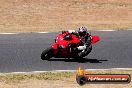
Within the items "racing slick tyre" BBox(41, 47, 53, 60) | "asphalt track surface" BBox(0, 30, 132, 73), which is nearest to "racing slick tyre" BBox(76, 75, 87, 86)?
"asphalt track surface" BBox(0, 30, 132, 73)

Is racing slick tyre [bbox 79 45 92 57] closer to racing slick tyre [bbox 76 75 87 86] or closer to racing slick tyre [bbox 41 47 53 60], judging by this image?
racing slick tyre [bbox 41 47 53 60]

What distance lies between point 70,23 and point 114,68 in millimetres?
10032

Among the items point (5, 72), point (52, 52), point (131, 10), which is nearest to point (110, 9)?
point (131, 10)

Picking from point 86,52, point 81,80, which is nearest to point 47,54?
point 86,52

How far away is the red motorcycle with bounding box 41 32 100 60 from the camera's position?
2695 cm

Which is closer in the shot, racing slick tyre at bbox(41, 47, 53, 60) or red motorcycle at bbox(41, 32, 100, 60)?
red motorcycle at bbox(41, 32, 100, 60)

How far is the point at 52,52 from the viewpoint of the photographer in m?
27.1

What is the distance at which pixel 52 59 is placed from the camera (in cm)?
2730

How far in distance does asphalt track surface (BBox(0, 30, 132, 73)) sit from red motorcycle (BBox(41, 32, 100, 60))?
0.28m

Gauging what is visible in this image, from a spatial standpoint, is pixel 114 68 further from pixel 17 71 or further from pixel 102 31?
pixel 102 31

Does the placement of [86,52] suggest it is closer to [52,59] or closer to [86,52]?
[86,52]

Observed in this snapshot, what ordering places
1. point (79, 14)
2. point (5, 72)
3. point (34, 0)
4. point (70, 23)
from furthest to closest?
1. point (34, 0)
2. point (79, 14)
3. point (70, 23)
4. point (5, 72)

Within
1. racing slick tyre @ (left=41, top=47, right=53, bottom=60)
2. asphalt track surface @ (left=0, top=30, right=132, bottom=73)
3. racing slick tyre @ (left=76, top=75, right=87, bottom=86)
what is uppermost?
racing slick tyre @ (left=76, top=75, right=87, bottom=86)

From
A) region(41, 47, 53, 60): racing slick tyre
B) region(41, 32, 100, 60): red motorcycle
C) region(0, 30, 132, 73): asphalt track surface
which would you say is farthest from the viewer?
region(41, 47, 53, 60): racing slick tyre
